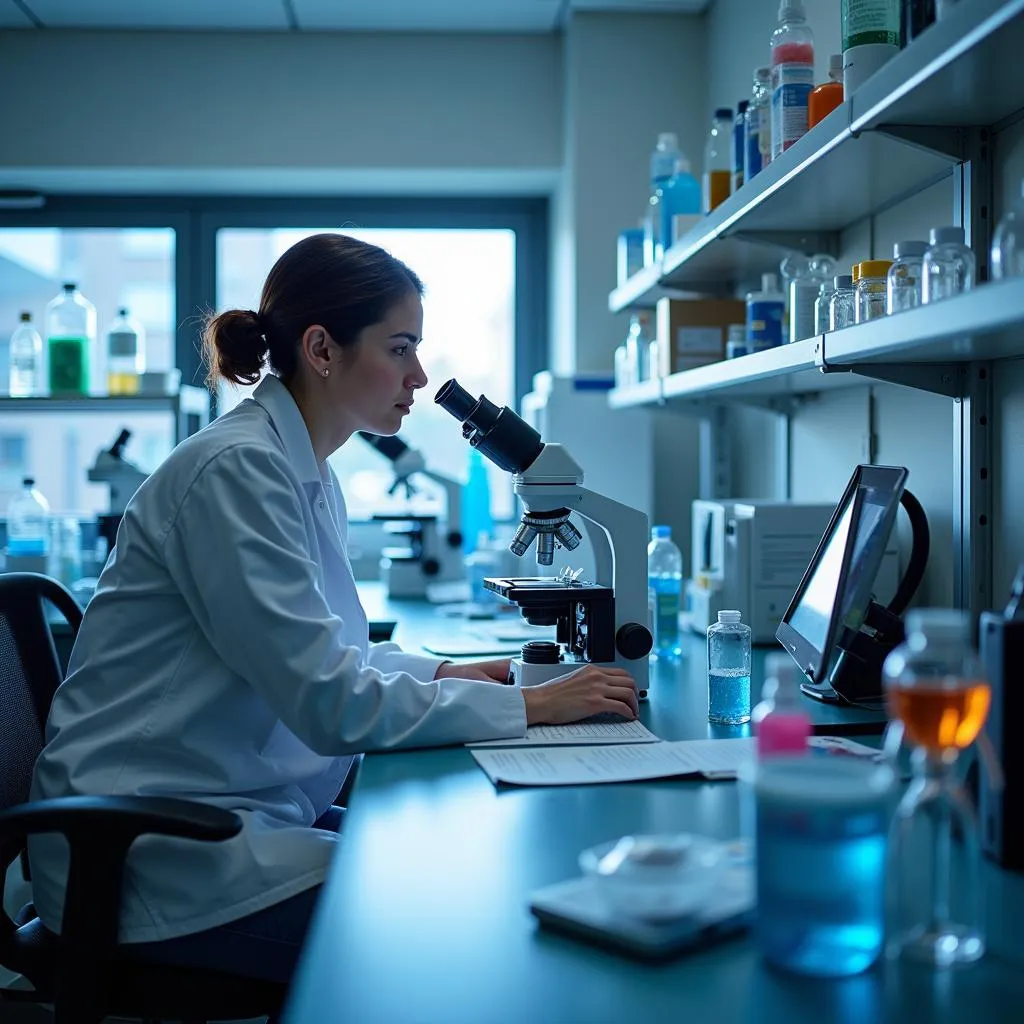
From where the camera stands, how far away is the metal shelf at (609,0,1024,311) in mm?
1170

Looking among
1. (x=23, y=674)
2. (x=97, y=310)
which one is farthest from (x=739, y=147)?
(x=97, y=310)

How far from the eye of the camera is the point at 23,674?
5.37 ft

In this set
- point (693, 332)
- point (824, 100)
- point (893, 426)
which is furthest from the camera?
point (693, 332)

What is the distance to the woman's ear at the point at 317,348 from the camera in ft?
5.54

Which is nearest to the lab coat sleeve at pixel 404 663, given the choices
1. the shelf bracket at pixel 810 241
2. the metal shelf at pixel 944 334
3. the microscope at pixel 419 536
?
the metal shelf at pixel 944 334

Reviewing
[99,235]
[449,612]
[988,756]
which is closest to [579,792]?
[988,756]

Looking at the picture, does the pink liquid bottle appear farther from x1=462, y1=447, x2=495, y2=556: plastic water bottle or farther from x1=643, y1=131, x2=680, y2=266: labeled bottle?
x1=462, y1=447, x2=495, y2=556: plastic water bottle

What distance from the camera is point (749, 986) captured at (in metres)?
0.77

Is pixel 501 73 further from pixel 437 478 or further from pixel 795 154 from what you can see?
pixel 795 154

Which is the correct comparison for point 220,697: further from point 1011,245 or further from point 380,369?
point 1011,245

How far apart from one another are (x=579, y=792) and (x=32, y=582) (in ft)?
3.01

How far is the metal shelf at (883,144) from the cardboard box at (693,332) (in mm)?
100

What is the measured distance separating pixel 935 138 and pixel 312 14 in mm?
2493

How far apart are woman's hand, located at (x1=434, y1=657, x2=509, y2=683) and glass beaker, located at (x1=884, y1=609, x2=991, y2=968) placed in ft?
3.33
